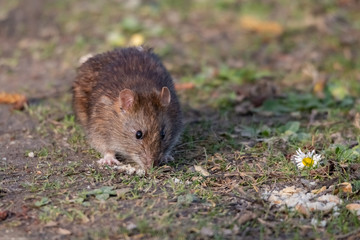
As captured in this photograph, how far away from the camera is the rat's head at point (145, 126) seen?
5.78 metres

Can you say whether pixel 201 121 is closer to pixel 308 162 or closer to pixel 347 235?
pixel 308 162

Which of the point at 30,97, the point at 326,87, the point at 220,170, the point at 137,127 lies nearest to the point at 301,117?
the point at 326,87

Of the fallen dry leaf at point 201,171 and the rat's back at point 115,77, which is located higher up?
the rat's back at point 115,77

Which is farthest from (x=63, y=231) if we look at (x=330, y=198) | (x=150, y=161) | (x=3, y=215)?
(x=330, y=198)

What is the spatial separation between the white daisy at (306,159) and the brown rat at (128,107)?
4.23ft

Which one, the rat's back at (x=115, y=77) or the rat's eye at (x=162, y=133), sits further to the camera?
the rat's back at (x=115, y=77)

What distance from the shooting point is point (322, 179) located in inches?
220

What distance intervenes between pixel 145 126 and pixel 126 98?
340 mm

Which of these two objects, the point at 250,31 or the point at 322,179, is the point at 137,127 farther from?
the point at 250,31

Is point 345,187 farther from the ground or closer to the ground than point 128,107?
closer to the ground

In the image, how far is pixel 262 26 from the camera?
36.7 feet

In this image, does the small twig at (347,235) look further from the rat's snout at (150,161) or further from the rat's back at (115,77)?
the rat's back at (115,77)

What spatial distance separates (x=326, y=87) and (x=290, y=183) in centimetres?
361

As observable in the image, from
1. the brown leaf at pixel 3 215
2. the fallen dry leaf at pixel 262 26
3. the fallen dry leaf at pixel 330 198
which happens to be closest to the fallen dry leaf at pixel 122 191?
the brown leaf at pixel 3 215
